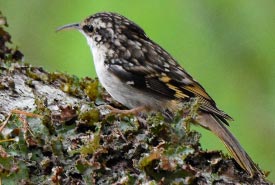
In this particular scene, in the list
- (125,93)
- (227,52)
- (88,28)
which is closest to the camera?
(125,93)

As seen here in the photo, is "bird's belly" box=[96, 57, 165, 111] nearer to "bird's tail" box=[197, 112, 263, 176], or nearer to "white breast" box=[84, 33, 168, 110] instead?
"white breast" box=[84, 33, 168, 110]

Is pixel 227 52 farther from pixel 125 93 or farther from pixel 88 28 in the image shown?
pixel 125 93

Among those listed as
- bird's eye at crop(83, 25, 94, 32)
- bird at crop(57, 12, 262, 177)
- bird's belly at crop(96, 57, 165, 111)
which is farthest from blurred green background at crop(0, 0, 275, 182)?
bird's belly at crop(96, 57, 165, 111)

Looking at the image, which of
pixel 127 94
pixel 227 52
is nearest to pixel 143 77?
pixel 127 94

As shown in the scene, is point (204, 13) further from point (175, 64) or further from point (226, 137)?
→ point (226, 137)

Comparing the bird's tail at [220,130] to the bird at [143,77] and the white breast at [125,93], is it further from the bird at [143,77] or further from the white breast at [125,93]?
the white breast at [125,93]

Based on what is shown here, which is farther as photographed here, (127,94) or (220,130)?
(127,94)
